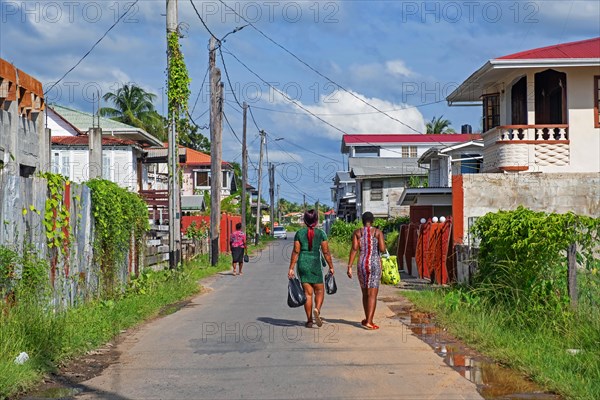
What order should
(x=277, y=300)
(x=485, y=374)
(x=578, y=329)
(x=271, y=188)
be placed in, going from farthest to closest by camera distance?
(x=271, y=188)
(x=277, y=300)
(x=578, y=329)
(x=485, y=374)

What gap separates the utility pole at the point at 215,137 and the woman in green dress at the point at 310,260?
18324mm

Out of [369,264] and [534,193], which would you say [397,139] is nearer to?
[534,193]

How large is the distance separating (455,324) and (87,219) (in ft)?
21.4

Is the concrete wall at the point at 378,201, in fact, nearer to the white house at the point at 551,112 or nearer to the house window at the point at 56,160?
the house window at the point at 56,160

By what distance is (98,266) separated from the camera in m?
14.9

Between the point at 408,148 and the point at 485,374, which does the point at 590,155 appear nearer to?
the point at 485,374

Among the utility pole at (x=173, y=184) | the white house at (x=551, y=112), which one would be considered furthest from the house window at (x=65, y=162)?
the white house at (x=551, y=112)

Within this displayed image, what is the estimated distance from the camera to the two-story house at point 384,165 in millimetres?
55500

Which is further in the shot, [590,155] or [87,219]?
→ [590,155]

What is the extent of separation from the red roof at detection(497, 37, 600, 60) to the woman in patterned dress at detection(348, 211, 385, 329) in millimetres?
12568

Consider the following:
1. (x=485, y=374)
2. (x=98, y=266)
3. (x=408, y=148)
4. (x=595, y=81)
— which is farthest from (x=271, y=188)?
(x=485, y=374)

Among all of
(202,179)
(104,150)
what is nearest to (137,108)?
(202,179)

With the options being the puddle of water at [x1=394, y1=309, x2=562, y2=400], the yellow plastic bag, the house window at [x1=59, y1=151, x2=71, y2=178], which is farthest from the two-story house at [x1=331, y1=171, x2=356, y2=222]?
the puddle of water at [x1=394, y1=309, x2=562, y2=400]

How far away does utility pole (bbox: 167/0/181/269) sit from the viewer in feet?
67.9
